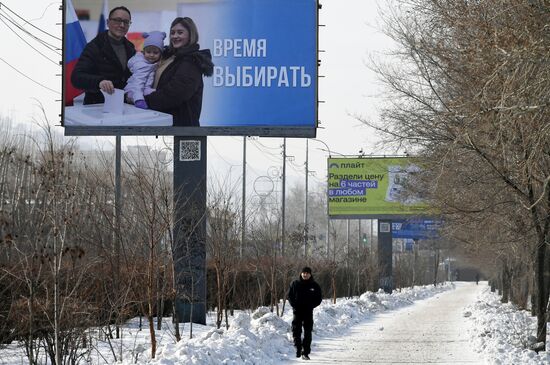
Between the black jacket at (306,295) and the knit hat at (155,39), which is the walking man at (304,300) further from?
the knit hat at (155,39)

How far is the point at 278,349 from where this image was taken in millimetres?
18234

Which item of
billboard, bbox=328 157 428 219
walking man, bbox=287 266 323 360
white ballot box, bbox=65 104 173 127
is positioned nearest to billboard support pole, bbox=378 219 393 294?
billboard, bbox=328 157 428 219

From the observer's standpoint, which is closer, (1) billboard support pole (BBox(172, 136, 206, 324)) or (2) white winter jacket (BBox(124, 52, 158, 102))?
(1) billboard support pole (BBox(172, 136, 206, 324))

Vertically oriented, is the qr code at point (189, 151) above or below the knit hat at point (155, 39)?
below

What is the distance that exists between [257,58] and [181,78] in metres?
1.83

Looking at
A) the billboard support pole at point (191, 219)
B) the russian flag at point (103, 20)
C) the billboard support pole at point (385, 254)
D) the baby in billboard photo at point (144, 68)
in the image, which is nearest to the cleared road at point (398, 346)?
the billboard support pole at point (191, 219)

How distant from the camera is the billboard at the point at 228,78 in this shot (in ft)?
75.8

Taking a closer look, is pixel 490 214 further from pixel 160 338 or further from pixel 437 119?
pixel 160 338

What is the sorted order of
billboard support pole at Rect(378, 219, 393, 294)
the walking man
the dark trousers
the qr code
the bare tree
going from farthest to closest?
billboard support pole at Rect(378, 219, 393, 294)
the qr code
the walking man
the dark trousers
the bare tree

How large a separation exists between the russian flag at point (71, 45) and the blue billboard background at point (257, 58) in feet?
8.23

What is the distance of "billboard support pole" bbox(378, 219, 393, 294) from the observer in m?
56.5

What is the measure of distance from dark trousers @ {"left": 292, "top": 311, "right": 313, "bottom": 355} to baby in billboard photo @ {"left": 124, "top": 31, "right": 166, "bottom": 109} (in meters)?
7.71

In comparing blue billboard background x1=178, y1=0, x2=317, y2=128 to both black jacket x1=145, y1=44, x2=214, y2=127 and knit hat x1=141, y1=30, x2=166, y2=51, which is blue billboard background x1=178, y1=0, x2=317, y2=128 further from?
knit hat x1=141, y1=30, x2=166, y2=51

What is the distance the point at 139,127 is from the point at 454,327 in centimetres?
1200
